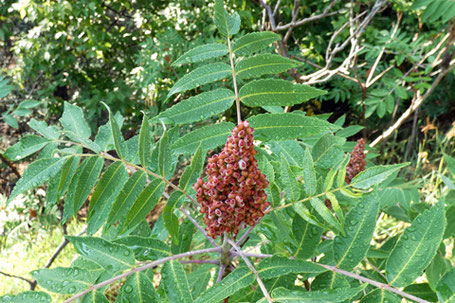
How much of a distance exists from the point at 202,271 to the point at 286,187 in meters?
0.58

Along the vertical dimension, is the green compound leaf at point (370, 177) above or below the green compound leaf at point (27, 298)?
above

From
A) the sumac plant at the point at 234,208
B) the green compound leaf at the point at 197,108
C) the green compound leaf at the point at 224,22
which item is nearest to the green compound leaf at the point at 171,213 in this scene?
the sumac plant at the point at 234,208

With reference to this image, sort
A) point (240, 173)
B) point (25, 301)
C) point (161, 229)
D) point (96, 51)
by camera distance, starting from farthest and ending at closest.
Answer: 1. point (96, 51)
2. point (161, 229)
3. point (240, 173)
4. point (25, 301)

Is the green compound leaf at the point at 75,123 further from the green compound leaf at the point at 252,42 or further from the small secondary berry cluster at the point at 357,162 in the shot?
the small secondary berry cluster at the point at 357,162

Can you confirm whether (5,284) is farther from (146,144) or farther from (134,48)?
(146,144)

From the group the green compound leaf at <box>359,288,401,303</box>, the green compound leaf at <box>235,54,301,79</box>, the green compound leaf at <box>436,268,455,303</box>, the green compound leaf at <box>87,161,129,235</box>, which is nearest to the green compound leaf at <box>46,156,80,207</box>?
the green compound leaf at <box>87,161,129,235</box>

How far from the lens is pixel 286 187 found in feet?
3.33

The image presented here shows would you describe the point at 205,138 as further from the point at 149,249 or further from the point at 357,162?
the point at 357,162

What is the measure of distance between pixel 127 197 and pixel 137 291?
0.24 metres

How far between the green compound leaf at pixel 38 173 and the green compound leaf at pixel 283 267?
0.61m

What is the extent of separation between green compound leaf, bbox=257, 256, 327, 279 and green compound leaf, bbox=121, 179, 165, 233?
32 centimetres

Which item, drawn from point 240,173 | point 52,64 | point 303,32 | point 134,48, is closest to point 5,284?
point 52,64

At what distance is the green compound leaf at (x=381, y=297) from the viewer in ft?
2.95

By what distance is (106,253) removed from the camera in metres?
0.98
